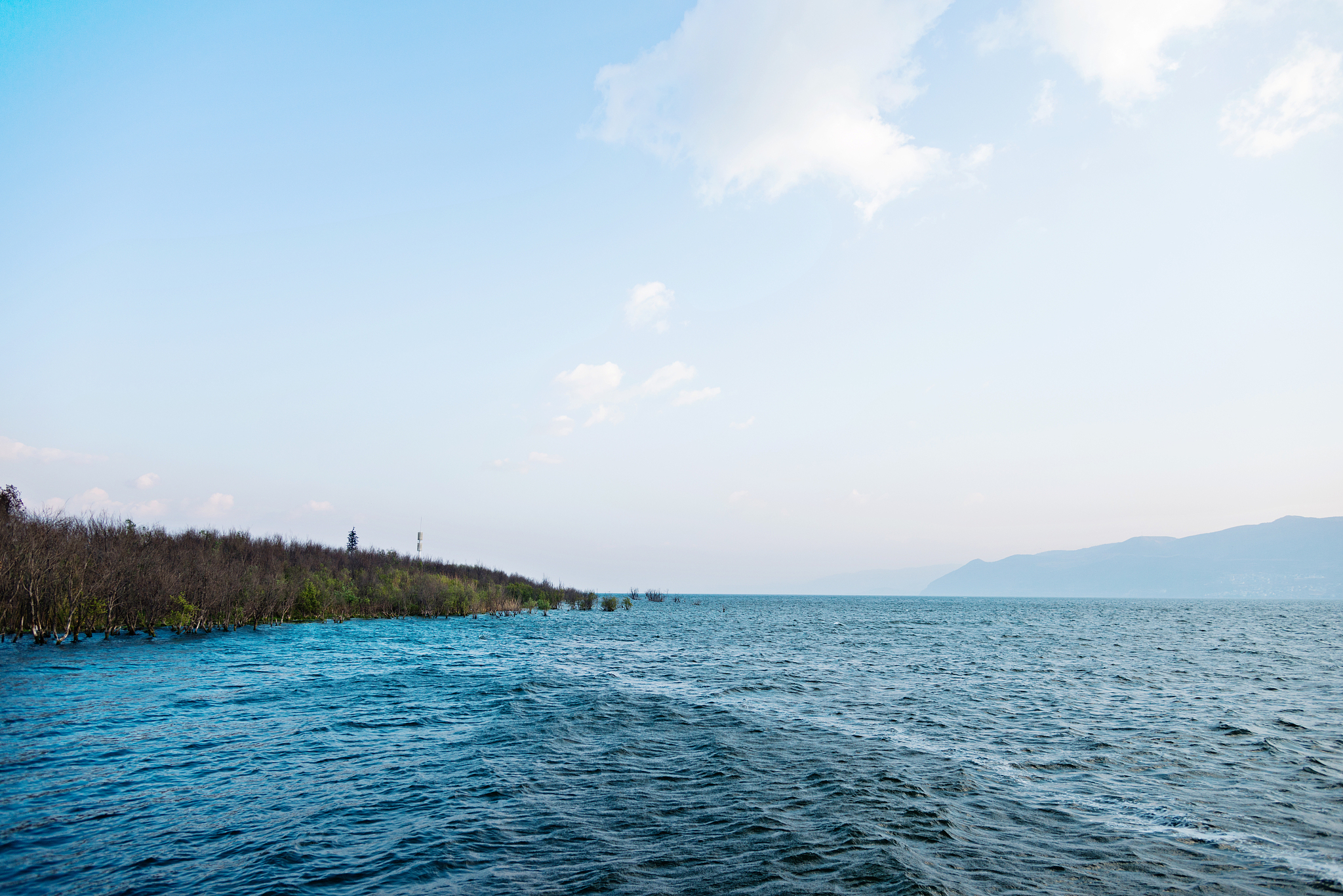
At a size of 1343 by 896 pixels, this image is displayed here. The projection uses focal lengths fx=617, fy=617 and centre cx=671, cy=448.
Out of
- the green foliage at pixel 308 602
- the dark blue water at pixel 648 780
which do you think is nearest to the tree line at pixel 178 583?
the green foliage at pixel 308 602

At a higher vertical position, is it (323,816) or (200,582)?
(200,582)

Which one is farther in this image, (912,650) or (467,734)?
(912,650)

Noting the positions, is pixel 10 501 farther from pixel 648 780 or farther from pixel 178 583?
pixel 648 780

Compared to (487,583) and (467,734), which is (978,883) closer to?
(467,734)

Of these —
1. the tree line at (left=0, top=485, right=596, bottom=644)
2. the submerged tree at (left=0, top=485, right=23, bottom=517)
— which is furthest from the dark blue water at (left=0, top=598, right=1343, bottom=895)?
the submerged tree at (left=0, top=485, right=23, bottom=517)

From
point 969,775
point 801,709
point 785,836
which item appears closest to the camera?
point 785,836

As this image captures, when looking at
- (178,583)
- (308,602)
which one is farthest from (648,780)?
(308,602)

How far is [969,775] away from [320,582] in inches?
2547

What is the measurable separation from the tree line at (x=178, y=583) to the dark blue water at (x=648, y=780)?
4.03m

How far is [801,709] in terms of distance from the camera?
22453 millimetres

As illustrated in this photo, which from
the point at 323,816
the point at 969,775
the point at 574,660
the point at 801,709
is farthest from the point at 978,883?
the point at 574,660

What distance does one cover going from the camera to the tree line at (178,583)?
3153 centimetres

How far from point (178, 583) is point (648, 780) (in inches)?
1586

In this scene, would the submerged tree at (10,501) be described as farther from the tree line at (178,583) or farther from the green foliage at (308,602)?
the green foliage at (308,602)
